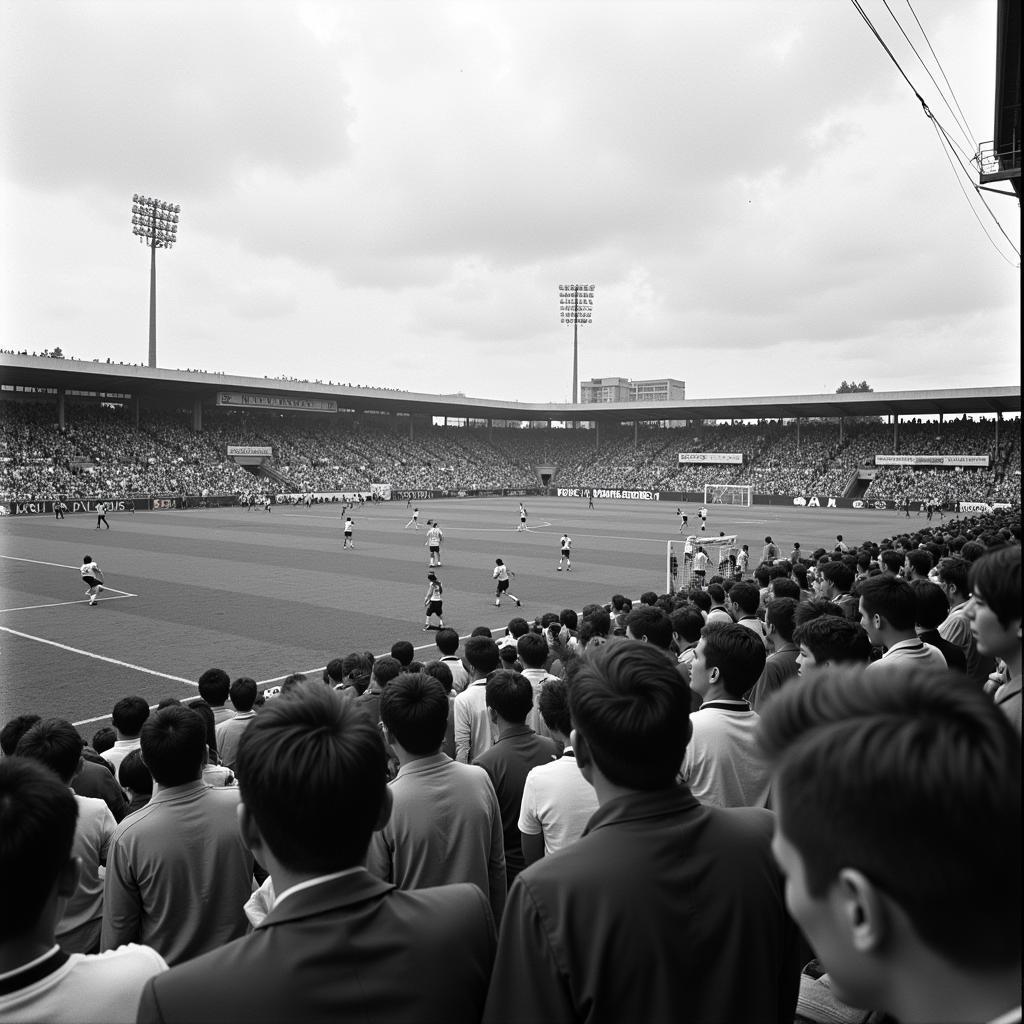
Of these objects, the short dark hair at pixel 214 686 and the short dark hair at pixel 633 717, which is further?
the short dark hair at pixel 214 686

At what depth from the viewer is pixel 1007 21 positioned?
1509 centimetres

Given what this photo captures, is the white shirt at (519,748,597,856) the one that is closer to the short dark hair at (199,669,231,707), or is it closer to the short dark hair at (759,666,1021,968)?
the short dark hair at (759,666,1021,968)

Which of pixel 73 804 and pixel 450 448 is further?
pixel 450 448

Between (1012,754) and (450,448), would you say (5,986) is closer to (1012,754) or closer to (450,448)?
(1012,754)

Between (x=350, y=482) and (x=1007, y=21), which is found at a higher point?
(x=1007, y=21)

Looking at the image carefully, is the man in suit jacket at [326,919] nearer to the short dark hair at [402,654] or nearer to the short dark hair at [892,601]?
the short dark hair at [892,601]

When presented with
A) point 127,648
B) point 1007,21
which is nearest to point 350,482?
point 127,648

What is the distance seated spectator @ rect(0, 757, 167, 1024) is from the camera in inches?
82.1

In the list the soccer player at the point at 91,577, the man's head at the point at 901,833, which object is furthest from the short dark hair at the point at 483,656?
the soccer player at the point at 91,577

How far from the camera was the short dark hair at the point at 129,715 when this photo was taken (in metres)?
6.69

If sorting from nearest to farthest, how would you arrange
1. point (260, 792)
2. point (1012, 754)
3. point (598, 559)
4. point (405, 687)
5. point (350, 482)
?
point (1012, 754) → point (260, 792) → point (405, 687) → point (598, 559) → point (350, 482)

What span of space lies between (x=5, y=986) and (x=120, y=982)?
12.3 inches

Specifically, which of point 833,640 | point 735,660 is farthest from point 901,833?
point 833,640

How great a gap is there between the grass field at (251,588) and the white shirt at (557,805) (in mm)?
10658
